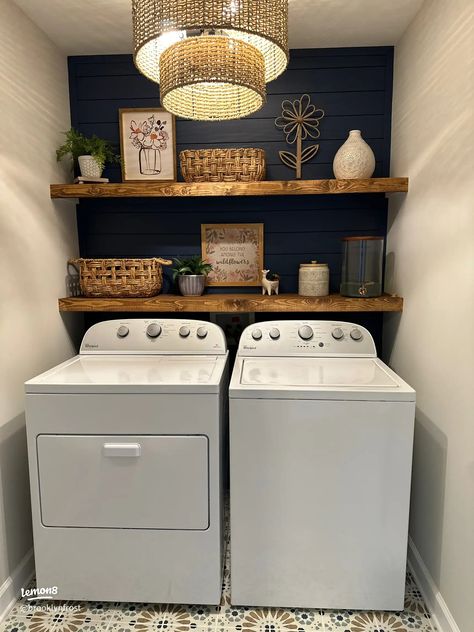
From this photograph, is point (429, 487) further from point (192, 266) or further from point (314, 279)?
point (192, 266)

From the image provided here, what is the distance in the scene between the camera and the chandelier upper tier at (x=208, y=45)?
1019 mm

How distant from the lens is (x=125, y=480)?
5.23 feet

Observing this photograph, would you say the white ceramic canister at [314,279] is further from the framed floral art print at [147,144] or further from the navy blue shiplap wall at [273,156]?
the framed floral art print at [147,144]

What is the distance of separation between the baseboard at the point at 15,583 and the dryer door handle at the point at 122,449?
68cm

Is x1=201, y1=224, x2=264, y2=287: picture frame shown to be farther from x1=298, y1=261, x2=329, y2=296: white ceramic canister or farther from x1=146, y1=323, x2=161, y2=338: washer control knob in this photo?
x1=146, y1=323, x2=161, y2=338: washer control knob

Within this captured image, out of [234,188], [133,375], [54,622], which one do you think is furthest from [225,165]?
[54,622]

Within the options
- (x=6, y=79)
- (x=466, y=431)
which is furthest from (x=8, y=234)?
(x=466, y=431)

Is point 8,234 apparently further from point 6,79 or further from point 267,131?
point 267,131

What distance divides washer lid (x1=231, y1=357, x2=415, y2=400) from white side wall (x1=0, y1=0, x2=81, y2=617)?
0.89m

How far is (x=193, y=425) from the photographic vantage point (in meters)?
1.57

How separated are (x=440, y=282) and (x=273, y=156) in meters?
1.10

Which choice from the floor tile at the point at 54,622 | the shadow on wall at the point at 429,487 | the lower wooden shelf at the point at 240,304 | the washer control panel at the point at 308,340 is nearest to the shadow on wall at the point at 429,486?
the shadow on wall at the point at 429,487

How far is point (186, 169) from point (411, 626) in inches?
82.2

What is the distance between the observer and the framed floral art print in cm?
221
